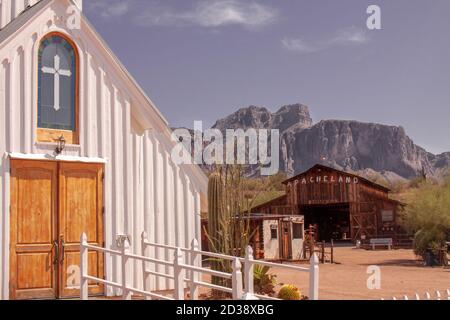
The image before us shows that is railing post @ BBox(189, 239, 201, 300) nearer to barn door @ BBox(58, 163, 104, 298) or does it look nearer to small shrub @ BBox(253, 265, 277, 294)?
barn door @ BBox(58, 163, 104, 298)

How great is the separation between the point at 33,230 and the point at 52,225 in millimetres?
345

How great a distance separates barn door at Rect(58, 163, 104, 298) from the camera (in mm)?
10805

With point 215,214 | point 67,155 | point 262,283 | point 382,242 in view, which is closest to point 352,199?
point 382,242

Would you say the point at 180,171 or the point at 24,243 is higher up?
the point at 180,171

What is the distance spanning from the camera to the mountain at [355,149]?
149 meters

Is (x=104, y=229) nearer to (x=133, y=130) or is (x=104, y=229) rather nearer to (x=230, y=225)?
(x=133, y=130)

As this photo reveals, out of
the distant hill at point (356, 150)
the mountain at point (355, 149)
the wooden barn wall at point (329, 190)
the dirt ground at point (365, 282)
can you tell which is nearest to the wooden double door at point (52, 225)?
the dirt ground at point (365, 282)

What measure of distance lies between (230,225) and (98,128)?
12.7 feet

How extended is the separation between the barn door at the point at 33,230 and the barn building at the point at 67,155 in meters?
0.02

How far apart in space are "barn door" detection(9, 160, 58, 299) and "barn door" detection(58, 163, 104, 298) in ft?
0.49

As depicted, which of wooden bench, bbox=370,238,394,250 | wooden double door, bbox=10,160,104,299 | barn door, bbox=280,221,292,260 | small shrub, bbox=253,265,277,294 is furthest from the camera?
wooden bench, bbox=370,238,394,250

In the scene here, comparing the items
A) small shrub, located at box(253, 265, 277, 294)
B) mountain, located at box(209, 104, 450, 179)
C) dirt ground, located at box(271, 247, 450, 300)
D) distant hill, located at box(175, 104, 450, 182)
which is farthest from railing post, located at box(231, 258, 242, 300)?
distant hill, located at box(175, 104, 450, 182)

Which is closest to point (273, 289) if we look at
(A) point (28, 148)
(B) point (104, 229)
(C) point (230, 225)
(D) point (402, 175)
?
(C) point (230, 225)

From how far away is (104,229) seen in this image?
11.4m
